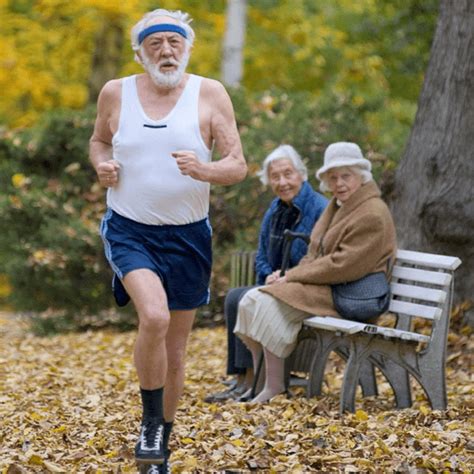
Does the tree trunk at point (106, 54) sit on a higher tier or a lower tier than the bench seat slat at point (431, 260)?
higher

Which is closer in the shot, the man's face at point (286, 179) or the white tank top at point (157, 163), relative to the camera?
the white tank top at point (157, 163)

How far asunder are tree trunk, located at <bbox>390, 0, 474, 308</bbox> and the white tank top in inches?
162

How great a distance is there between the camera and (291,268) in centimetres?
761

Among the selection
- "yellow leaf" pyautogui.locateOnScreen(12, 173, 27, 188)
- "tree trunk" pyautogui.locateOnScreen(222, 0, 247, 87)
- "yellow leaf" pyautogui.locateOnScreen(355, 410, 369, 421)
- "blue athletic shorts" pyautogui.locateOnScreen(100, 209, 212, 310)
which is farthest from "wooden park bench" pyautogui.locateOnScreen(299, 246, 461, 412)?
"tree trunk" pyautogui.locateOnScreen(222, 0, 247, 87)

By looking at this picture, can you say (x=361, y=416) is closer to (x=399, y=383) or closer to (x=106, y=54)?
(x=399, y=383)

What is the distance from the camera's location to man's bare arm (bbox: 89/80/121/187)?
490 cm

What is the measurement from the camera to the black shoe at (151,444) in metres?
4.76

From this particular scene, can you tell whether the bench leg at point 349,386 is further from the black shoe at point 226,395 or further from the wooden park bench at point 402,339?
the black shoe at point 226,395

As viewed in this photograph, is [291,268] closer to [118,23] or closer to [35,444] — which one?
Result: [35,444]

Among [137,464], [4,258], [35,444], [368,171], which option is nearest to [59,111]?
[4,258]

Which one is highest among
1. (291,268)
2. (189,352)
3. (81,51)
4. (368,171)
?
(81,51)

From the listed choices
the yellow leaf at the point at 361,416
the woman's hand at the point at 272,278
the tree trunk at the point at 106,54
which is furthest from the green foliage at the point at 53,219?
the tree trunk at the point at 106,54

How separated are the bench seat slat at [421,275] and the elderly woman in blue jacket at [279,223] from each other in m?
0.90

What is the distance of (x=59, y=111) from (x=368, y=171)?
6242mm
